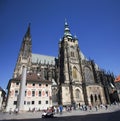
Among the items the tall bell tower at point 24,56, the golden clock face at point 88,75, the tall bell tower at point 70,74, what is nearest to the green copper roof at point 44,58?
the tall bell tower at point 24,56

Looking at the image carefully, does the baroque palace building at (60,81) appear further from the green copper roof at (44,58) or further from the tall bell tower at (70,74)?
the green copper roof at (44,58)

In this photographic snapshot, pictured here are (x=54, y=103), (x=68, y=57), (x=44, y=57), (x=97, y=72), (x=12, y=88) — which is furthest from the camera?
(x=44, y=57)

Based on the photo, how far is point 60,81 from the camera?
47.1 m

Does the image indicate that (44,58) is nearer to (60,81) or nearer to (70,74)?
(60,81)

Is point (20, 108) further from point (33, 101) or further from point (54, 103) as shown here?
point (54, 103)

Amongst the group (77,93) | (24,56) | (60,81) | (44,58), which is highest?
(44,58)

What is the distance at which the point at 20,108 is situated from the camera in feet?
66.6

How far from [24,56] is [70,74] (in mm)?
21214

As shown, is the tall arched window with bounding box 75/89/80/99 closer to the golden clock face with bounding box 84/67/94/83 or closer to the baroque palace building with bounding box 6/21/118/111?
the baroque palace building with bounding box 6/21/118/111

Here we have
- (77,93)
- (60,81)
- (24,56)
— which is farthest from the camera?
(24,56)

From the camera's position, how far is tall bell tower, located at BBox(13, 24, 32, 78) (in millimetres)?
44906

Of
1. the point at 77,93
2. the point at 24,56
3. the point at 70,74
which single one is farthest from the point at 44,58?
the point at 77,93

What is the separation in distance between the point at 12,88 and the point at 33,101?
6.34 metres

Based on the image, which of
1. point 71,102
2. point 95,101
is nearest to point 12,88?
point 71,102
